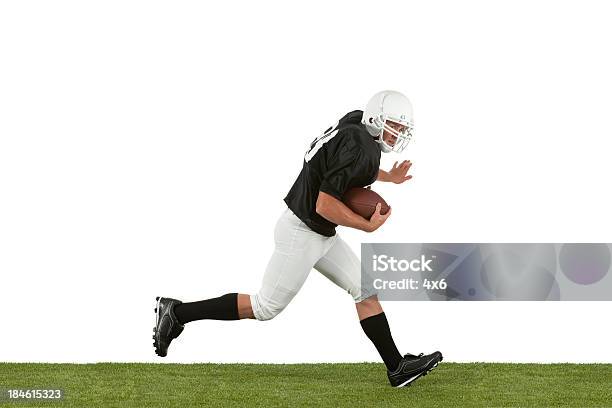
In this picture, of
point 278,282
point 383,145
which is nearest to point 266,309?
point 278,282

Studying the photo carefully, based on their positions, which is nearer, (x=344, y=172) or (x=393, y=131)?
(x=344, y=172)

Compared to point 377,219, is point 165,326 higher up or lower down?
lower down

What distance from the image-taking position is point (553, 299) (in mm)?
8086

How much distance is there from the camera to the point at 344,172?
22.4ft

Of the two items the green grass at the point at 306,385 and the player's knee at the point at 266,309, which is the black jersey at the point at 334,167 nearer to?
the player's knee at the point at 266,309

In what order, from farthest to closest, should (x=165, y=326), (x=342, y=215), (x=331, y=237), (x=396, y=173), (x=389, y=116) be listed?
1. (x=396, y=173)
2. (x=165, y=326)
3. (x=331, y=237)
4. (x=389, y=116)
5. (x=342, y=215)

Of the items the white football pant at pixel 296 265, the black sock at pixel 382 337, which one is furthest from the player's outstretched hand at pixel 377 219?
the black sock at pixel 382 337

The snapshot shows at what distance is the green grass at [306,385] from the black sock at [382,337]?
0.56 feet

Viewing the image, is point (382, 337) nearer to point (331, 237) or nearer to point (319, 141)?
point (331, 237)

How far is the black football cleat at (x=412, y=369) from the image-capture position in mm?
7281

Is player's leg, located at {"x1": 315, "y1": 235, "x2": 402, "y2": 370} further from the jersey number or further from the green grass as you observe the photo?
the jersey number

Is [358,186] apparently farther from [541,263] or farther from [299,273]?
[541,263]

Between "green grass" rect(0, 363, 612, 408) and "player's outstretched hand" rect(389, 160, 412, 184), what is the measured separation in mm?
1228

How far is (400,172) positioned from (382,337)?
42.1 inches
